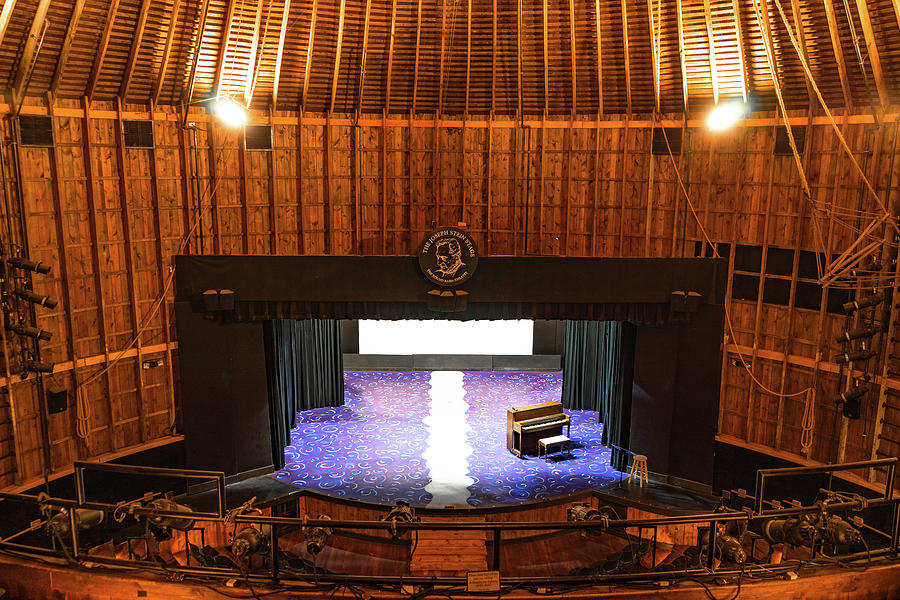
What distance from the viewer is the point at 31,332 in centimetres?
1089

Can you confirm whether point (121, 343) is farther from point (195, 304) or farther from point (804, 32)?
point (804, 32)

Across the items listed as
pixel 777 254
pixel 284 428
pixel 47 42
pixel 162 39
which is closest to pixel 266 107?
pixel 162 39

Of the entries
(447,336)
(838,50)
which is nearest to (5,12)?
(838,50)

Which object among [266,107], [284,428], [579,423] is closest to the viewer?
[266,107]

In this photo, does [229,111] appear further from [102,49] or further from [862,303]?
[862,303]

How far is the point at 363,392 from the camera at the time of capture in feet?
59.4

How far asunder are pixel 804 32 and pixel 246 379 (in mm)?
10934

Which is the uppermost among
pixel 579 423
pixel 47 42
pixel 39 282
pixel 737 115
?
pixel 47 42

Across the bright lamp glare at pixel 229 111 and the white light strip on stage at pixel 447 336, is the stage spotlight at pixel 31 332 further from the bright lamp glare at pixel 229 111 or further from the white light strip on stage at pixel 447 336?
the white light strip on stage at pixel 447 336

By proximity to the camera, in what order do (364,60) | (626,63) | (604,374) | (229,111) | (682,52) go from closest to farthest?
(682,52) < (229,111) < (626,63) < (364,60) < (604,374)

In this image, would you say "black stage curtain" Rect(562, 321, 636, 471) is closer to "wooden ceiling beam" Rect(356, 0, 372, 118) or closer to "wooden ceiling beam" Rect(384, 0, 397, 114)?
"wooden ceiling beam" Rect(384, 0, 397, 114)

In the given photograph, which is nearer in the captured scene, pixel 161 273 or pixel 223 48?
pixel 223 48

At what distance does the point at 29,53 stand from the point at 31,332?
4.04 metres

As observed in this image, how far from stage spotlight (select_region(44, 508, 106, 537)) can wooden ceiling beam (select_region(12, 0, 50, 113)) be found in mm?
7407
